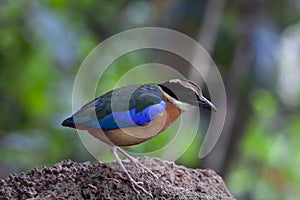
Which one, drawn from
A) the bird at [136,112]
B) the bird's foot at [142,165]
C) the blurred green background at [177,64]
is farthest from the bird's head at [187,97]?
the blurred green background at [177,64]

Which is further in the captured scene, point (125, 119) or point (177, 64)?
point (177, 64)

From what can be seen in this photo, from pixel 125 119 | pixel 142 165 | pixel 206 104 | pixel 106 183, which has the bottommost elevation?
pixel 106 183

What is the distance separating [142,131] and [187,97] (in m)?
0.20

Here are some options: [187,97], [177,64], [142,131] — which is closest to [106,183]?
[142,131]

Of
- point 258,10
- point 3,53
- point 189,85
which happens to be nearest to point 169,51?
point 258,10

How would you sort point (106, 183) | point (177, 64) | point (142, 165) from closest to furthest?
point (106, 183)
point (142, 165)
point (177, 64)

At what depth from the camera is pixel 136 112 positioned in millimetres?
2631

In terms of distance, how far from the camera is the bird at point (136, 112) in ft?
8.52

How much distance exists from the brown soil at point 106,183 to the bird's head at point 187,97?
12.0 inches

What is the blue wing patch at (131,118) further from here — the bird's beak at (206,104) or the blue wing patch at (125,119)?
the bird's beak at (206,104)

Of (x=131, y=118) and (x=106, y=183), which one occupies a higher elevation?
(x=131, y=118)

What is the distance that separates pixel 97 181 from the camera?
2.55 metres

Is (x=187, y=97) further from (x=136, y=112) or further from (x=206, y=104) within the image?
(x=136, y=112)

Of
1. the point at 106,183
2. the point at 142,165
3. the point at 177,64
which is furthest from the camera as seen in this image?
the point at 177,64
